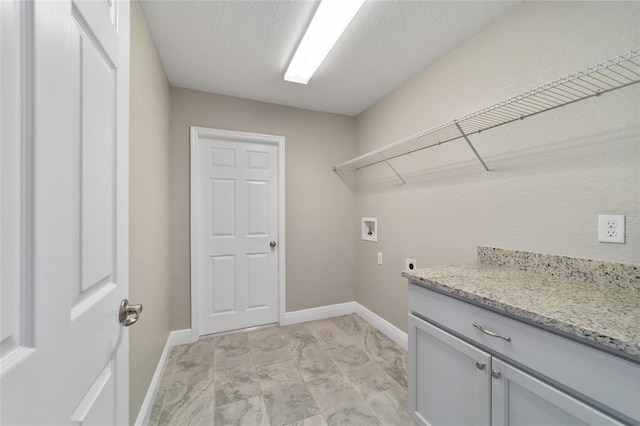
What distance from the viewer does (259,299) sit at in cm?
263

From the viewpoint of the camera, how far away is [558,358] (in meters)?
0.79

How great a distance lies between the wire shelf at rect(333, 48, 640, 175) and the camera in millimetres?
928

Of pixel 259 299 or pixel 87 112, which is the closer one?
pixel 87 112

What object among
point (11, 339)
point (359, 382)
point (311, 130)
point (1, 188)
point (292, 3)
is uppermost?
point (292, 3)

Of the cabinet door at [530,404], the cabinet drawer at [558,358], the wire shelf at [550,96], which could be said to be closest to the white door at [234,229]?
the wire shelf at [550,96]

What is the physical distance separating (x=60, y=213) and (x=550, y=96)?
1.89 metres

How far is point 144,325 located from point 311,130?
2303mm

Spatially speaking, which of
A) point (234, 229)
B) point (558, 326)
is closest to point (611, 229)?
point (558, 326)

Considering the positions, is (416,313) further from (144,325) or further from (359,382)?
(144,325)

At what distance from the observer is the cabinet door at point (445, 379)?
1.01 m

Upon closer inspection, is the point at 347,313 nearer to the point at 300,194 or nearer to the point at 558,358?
the point at 300,194

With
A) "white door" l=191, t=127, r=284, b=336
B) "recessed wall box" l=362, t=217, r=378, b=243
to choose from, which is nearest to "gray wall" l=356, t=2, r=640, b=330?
"recessed wall box" l=362, t=217, r=378, b=243

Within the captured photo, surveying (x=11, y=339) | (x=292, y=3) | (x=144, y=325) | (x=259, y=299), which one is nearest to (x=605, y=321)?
(x=11, y=339)

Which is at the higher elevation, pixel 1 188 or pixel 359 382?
pixel 1 188
